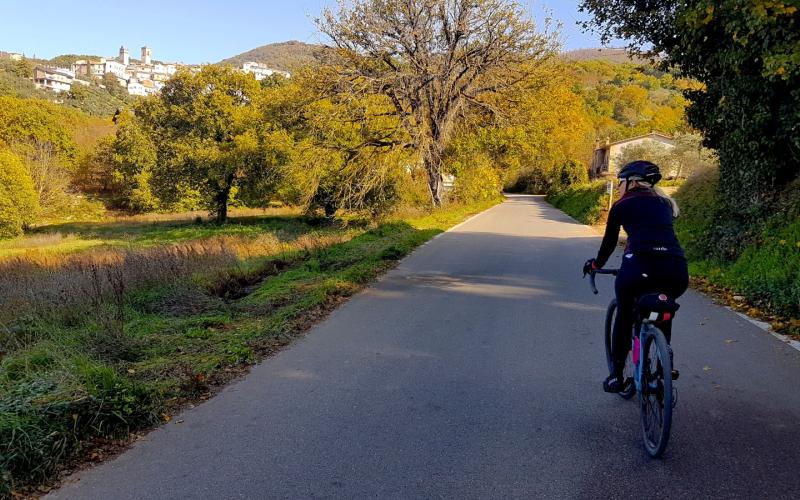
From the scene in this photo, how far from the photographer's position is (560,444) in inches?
146

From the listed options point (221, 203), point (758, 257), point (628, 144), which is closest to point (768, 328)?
point (758, 257)

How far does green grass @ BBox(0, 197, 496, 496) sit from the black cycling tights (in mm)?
3594

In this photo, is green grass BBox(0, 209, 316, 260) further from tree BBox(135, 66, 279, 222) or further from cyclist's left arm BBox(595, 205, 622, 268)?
cyclist's left arm BBox(595, 205, 622, 268)

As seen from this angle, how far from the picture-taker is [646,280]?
12.3ft

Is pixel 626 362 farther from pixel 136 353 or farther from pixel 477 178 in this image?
pixel 477 178

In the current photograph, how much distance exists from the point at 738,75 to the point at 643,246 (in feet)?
24.8

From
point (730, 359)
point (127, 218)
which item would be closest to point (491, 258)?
point (730, 359)

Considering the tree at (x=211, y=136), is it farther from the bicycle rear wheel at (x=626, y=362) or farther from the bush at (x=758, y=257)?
the bicycle rear wheel at (x=626, y=362)

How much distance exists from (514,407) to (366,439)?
1.28 metres

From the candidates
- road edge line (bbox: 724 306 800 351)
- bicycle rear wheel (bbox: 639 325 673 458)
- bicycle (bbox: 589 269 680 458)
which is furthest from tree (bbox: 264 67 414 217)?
bicycle rear wheel (bbox: 639 325 673 458)

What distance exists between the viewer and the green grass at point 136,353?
3.56m

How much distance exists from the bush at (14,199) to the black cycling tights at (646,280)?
41.1 metres

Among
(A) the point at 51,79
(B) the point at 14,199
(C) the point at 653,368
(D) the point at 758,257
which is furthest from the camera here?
(A) the point at 51,79

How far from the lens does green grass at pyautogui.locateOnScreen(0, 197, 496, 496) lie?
3.56 m
